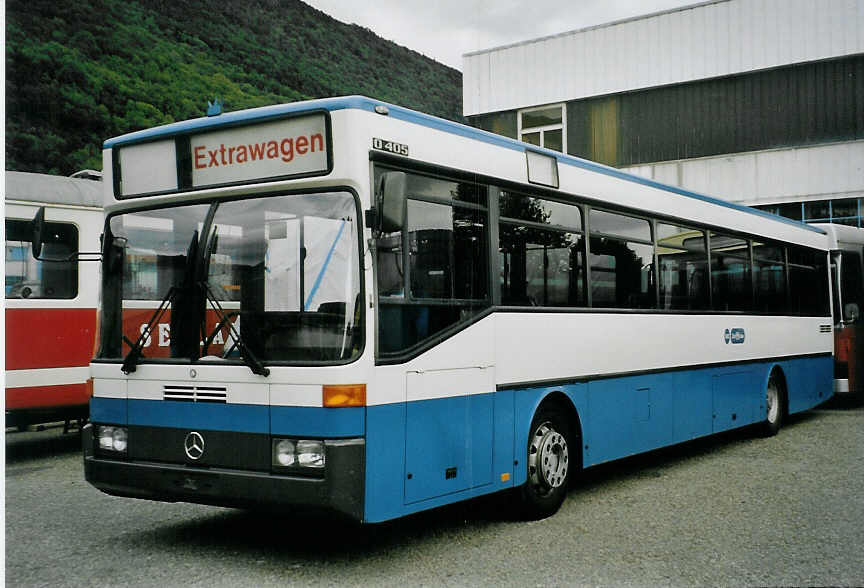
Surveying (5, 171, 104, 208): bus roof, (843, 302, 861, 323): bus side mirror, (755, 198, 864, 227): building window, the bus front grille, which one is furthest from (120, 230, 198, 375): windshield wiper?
(755, 198, 864, 227): building window

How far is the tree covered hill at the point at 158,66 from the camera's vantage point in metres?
11.6

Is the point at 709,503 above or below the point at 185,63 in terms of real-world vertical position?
below

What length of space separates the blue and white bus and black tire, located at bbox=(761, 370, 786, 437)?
4.86m

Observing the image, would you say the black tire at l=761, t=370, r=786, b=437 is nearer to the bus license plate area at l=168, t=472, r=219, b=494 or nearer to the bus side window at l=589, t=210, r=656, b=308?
the bus side window at l=589, t=210, r=656, b=308

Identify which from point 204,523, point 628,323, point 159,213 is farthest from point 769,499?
point 159,213

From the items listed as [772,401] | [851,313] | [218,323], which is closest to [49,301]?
[218,323]

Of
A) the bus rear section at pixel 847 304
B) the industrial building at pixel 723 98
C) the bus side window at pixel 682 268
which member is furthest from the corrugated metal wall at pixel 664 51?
the bus side window at pixel 682 268

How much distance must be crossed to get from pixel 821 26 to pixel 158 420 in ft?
61.6

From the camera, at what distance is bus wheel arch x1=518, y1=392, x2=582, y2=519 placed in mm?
7348

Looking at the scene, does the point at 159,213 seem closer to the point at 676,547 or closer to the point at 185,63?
the point at 676,547

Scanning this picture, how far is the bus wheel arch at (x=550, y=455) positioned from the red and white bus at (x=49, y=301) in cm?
530

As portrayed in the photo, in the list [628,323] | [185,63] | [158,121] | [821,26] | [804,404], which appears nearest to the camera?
[628,323]

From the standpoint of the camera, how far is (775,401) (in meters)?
12.6

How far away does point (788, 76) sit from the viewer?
21094 millimetres
